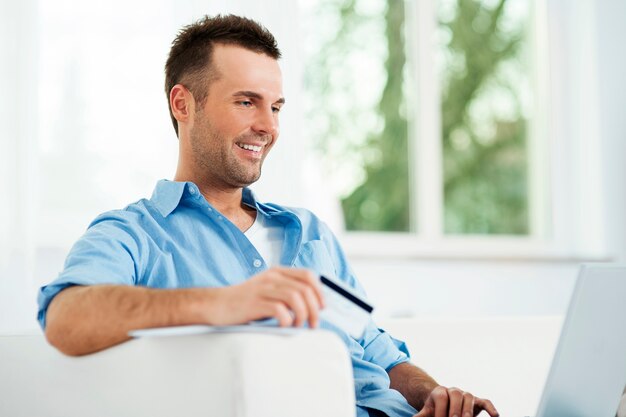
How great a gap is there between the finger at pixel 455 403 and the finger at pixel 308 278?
48 cm

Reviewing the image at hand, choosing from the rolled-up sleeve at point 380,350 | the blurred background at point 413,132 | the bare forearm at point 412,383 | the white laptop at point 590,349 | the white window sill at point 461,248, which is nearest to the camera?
the white laptop at point 590,349

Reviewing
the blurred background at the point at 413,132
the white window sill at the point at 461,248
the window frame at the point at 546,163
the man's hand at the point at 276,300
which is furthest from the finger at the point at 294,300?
the window frame at the point at 546,163

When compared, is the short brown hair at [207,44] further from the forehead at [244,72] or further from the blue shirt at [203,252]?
the blue shirt at [203,252]

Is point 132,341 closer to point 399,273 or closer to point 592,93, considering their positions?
point 399,273

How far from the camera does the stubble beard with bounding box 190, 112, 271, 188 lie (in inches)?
69.5

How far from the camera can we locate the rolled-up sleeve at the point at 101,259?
1235mm

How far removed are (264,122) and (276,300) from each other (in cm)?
80

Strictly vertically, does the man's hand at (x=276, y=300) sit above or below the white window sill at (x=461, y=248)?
above

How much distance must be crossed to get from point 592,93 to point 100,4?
2.22 m

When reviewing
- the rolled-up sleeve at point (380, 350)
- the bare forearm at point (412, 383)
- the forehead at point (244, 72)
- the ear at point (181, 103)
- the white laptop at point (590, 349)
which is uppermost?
the forehead at point (244, 72)

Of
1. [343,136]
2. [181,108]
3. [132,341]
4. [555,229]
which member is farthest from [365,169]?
[132,341]

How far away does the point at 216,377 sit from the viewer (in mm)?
1021

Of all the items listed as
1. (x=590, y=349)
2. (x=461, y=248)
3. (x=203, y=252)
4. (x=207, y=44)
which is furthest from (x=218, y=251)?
(x=461, y=248)

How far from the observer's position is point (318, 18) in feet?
12.3
